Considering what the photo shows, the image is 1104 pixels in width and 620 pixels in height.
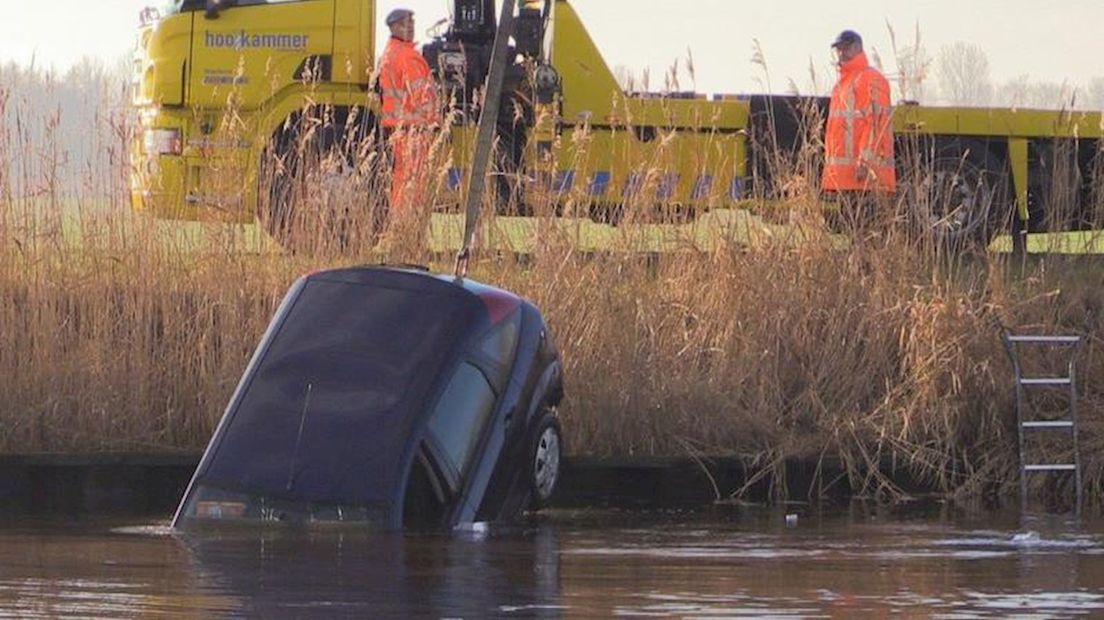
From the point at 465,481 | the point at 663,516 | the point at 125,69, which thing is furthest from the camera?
the point at 125,69

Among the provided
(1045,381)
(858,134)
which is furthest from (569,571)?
(858,134)

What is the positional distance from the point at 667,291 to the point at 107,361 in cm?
305

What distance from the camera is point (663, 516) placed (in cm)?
1130

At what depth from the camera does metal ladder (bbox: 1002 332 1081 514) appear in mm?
12000

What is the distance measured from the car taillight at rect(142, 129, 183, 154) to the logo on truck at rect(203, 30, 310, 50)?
802 mm

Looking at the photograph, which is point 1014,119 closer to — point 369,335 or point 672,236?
point 672,236

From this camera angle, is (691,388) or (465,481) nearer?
(465,481)

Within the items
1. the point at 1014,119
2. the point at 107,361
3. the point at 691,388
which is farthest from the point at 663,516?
the point at 1014,119

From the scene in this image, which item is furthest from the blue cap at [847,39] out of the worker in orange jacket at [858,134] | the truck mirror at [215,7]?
the truck mirror at [215,7]

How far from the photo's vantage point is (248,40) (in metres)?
20.1

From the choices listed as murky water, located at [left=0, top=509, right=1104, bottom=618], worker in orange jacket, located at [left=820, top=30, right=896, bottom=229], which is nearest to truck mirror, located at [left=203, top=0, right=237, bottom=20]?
worker in orange jacket, located at [left=820, top=30, right=896, bottom=229]

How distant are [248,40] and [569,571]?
12.0 m

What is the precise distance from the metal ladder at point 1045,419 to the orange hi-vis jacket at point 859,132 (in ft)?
5.94

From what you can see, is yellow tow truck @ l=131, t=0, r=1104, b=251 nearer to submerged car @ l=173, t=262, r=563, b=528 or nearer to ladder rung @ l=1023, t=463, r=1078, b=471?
ladder rung @ l=1023, t=463, r=1078, b=471
